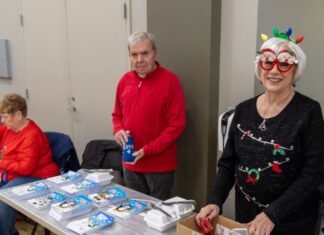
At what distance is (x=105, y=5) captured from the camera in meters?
2.96

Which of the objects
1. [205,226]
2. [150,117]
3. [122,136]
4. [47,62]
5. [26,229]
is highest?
[47,62]

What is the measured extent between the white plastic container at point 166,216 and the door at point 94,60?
61.2 inches

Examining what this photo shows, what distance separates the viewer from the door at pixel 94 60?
2955 mm

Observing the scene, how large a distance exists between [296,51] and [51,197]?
132 centimetres

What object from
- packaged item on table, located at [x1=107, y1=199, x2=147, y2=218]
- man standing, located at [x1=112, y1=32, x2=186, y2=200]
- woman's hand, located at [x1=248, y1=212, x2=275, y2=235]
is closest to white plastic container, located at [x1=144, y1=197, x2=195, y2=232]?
packaged item on table, located at [x1=107, y1=199, x2=147, y2=218]

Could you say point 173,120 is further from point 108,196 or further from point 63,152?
point 63,152

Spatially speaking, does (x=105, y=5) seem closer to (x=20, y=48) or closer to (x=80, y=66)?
(x=80, y=66)

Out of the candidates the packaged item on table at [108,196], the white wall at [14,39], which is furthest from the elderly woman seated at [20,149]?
the white wall at [14,39]

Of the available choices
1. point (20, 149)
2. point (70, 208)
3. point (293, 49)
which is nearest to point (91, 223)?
point (70, 208)

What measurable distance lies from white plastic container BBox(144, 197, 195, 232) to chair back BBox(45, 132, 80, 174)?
4.30 ft

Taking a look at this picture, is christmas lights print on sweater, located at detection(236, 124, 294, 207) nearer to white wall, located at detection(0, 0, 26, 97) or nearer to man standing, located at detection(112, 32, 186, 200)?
man standing, located at detection(112, 32, 186, 200)

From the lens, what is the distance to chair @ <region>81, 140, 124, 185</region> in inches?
112

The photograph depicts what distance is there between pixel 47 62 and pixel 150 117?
184cm

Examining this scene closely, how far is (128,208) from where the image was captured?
68.3 inches
